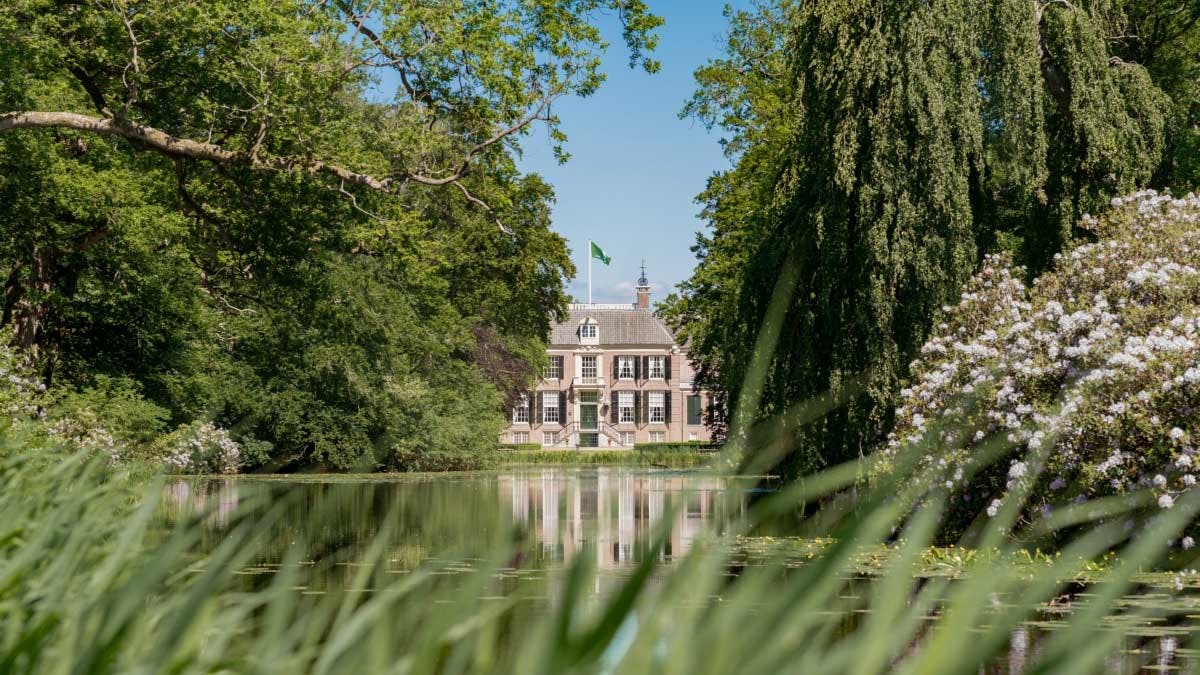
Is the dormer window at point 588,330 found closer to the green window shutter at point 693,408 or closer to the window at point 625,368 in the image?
the window at point 625,368

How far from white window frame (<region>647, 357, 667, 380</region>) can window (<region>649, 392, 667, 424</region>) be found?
87 cm

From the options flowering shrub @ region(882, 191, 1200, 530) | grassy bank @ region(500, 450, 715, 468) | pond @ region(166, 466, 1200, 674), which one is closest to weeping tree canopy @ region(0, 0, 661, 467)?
pond @ region(166, 466, 1200, 674)

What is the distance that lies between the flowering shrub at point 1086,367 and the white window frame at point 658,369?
2262 inches

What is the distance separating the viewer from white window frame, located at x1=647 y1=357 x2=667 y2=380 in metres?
69.7

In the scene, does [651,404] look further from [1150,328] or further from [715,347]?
[1150,328]

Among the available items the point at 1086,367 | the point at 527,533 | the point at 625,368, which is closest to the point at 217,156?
the point at 1086,367

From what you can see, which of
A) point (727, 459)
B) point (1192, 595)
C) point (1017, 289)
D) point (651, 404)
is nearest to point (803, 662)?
point (727, 459)

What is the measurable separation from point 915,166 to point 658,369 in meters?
57.4

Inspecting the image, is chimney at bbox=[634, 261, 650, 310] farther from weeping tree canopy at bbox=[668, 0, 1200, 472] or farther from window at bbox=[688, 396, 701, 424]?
weeping tree canopy at bbox=[668, 0, 1200, 472]

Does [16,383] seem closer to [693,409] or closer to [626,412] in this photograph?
[626,412]

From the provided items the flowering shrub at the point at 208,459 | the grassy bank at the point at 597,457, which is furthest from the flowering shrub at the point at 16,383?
the grassy bank at the point at 597,457

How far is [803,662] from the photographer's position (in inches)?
23.6

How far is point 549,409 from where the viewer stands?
7056 cm

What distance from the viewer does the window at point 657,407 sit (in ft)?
229
